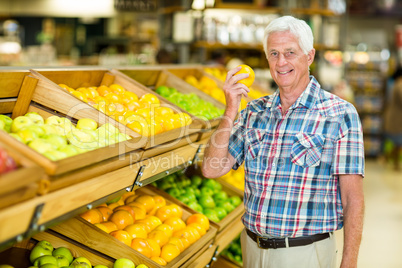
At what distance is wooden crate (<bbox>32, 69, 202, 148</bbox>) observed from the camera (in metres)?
2.19

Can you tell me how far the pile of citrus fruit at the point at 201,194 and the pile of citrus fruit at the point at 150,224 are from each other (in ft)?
0.85

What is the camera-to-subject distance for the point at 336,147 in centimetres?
214

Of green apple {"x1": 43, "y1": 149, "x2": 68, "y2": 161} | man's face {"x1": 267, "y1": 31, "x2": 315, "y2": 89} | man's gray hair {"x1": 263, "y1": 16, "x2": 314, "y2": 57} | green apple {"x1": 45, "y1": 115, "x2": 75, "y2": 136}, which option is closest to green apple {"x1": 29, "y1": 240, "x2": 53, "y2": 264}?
green apple {"x1": 45, "y1": 115, "x2": 75, "y2": 136}

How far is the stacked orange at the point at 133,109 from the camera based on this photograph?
7.96 feet

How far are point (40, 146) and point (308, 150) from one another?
1.14 meters

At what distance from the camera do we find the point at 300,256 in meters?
2.22

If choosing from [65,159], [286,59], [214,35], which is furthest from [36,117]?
[214,35]

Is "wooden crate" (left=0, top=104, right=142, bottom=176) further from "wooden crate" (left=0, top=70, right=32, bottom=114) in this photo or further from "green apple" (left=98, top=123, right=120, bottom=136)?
"wooden crate" (left=0, top=70, right=32, bottom=114)

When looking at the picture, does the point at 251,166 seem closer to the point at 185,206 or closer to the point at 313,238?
the point at 313,238

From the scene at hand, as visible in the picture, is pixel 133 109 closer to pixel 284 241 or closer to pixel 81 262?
pixel 81 262

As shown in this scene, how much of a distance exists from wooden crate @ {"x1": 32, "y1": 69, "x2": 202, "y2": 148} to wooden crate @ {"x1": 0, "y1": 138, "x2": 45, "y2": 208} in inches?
25.2

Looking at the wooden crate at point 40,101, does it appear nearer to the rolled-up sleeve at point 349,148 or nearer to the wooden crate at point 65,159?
the wooden crate at point 65,159

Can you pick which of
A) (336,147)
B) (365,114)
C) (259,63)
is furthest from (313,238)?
(365,114)

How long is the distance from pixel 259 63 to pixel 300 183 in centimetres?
616
